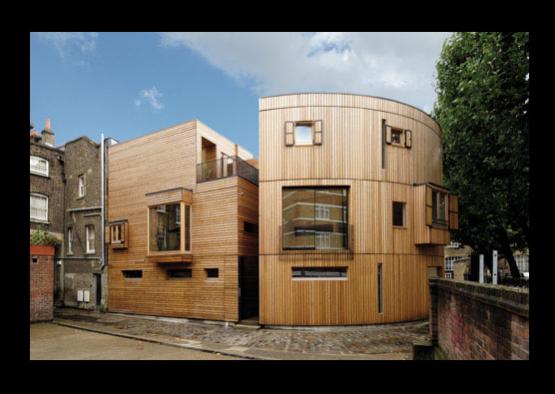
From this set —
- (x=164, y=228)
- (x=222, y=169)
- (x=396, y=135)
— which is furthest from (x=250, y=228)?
(x=396, y=135)

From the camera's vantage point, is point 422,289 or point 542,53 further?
point 422,289

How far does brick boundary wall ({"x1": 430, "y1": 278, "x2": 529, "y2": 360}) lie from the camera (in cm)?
401

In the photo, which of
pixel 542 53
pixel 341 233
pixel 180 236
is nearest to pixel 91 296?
pixel 180 236

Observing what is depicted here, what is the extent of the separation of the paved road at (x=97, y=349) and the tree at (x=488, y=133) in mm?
11045

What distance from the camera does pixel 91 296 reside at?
21.2 m

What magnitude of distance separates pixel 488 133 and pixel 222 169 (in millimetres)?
10818

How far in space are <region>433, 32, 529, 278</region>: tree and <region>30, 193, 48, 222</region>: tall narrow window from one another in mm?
22749

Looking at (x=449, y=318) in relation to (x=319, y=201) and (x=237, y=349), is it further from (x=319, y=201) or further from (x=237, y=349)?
(x=319, y=201)

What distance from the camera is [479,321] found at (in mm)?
5328

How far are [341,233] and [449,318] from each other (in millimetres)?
7977

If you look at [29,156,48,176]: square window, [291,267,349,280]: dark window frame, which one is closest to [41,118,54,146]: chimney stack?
[29,156,48,176]: square window

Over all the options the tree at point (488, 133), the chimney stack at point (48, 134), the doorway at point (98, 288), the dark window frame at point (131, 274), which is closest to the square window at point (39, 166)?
the chimney stack at point (48, 134)

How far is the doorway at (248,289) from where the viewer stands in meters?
16.0

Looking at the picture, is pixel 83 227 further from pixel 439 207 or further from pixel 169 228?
pixel 439 207
